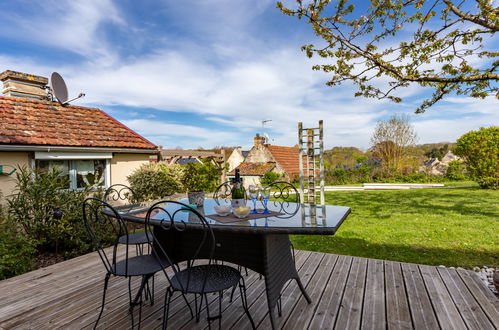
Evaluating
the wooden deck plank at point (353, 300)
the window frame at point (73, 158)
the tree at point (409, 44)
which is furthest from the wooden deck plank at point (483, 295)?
the window frame at point (73, 158)

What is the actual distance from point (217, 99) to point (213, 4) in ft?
17.5

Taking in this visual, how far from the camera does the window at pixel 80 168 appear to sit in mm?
5329

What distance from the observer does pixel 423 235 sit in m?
4.46

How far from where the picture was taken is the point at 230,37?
23.3 ft

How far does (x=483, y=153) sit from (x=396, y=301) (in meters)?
9.21

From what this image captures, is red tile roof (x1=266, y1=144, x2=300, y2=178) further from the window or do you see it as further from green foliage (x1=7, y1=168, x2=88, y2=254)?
green foliage (x1=7, y1=168, x2=88, y2=254)

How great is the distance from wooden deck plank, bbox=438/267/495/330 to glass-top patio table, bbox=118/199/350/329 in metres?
1.18

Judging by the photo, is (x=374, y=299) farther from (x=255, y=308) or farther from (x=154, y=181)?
(x=154, y=181)

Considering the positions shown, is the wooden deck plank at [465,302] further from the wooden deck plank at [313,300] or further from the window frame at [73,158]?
the window frame at [73,158]

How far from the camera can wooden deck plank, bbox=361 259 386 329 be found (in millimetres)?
1950

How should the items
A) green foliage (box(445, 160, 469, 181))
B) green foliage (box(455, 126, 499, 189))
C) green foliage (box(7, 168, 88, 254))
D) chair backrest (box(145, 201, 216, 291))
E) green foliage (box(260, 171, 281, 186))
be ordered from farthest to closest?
1. green foliage (box(260, 171, 281, 186))
2. green foliage (box(445, 160, 469, 181))
3. green foliage (box(455, 126, 499, 189))
4. green foliage (box(7, 168, 88, 254))
5. chair backrest (box(145, 201, 216, 291))

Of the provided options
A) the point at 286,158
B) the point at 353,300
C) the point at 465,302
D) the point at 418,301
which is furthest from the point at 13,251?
the point at 286,158

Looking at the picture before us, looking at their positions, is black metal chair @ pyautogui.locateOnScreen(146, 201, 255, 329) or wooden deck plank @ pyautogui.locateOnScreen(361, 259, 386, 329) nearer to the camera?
black metal chair @ pyautogui.locateOnScreen(146, 201, 255, 329)

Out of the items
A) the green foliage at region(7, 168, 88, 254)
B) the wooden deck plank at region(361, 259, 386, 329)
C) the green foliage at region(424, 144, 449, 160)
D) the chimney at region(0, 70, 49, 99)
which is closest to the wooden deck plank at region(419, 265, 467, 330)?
the wooden deck plank at region(361, 259, 386, 329)
